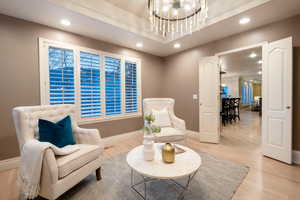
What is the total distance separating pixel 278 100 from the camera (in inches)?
90.2

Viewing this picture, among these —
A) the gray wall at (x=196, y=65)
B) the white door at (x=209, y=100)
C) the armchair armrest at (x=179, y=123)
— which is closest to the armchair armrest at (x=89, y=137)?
the armchair armrest at (x=179, y=123)

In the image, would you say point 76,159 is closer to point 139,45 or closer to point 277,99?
point 139,45

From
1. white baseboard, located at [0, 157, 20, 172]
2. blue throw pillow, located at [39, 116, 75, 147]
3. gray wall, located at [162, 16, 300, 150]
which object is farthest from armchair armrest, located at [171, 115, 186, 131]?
white baseboard, located at [0, 157, 20, 172]

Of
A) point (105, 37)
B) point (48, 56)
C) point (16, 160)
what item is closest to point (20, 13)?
point (48, 56)

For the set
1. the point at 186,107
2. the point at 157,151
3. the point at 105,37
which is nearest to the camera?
the point at 157,151

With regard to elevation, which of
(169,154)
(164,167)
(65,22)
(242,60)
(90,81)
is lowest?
(164,167)

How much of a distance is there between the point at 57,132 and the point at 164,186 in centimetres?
151

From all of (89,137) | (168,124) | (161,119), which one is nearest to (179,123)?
(168,124)

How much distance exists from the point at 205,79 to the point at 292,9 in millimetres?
1740

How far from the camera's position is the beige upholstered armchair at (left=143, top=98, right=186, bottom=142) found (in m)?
2.35

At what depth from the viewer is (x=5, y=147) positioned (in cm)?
212

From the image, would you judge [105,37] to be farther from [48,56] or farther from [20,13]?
[20,13]

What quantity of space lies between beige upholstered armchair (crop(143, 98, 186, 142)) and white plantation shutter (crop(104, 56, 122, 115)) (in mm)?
815

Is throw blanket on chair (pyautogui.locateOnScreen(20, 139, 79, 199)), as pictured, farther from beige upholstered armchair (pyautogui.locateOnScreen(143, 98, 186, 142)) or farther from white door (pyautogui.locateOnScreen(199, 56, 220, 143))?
white door (pyautogui.locateOnScreen(199, 56, 220, 143))
